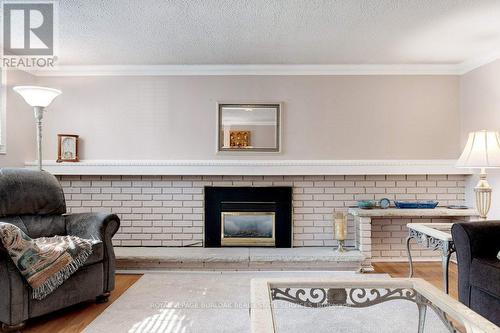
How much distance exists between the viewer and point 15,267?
2227mm

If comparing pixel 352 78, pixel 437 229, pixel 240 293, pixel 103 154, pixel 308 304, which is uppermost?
pixel 352 78

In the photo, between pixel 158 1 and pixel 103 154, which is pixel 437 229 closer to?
pixel 158 1

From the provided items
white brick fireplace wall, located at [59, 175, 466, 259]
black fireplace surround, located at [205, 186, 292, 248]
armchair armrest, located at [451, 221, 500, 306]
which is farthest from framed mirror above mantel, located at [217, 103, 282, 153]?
armchair armrest, located at [451, 221, 500, 306]

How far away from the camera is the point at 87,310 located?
2.61 m

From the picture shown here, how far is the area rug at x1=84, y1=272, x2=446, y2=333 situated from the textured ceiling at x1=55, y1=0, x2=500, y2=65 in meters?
2.01

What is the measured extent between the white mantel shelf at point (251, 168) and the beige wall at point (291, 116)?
112mm

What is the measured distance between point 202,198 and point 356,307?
2.46 metres

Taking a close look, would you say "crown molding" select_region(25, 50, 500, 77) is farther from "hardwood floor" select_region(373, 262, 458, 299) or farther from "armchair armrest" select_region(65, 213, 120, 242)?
"hardwood floor" select_region(373, 262, 458, 299)

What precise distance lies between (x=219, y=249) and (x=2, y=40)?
9.43 feet

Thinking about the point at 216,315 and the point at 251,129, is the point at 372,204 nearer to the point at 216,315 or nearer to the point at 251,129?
the point at 251,129

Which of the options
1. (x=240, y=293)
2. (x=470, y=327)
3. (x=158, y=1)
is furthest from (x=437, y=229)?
(x=158, y=1)

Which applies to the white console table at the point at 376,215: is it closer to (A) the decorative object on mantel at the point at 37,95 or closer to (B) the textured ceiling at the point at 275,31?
(B) the textured ceiling at the point at 275,31

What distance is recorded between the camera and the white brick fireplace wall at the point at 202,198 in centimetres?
396

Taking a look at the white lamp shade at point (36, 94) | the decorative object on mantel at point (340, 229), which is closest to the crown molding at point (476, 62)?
the decorative object on mantel at point (340, 229)
